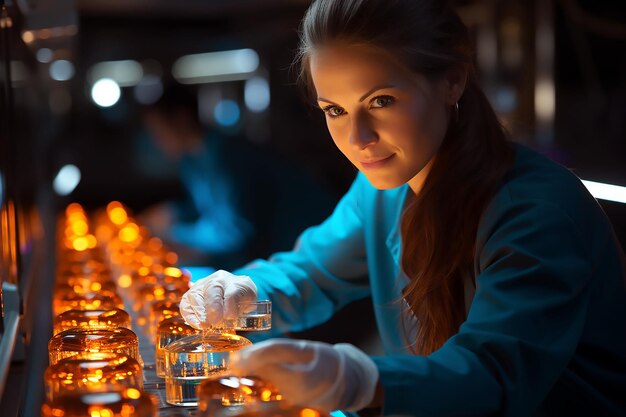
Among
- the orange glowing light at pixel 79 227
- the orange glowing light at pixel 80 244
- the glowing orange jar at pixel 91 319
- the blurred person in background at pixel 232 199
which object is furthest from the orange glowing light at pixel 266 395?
the blurred person in background at pixel 232 199

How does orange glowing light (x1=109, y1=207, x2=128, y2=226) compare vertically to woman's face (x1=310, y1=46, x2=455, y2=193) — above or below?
below

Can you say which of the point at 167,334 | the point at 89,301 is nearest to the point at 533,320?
the point at 167,334

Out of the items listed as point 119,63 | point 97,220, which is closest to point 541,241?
point 97,220

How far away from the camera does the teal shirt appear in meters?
0.90

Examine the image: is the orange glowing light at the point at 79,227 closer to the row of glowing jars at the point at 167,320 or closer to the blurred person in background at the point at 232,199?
the row of glowing jars at the point at 167,320

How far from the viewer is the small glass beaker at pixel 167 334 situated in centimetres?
107

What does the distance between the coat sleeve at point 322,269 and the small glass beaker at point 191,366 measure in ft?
1.78

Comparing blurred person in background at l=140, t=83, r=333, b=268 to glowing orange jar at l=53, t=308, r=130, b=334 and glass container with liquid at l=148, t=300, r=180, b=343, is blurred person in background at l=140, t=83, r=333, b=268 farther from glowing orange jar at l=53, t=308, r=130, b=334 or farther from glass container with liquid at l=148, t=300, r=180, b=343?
glowing orange jar at l=53, t=308, r=130, b=334

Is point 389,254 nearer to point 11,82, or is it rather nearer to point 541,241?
point 541,241

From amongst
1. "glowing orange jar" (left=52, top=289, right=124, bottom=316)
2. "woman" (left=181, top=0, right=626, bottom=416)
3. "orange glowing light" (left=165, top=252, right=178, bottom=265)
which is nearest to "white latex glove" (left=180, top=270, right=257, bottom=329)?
"woman" (left=181, top=0, right=626, bottom=416)

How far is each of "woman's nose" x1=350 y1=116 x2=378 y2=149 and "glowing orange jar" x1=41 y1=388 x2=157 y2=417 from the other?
1.73 ft

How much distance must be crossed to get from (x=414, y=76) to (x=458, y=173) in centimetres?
17

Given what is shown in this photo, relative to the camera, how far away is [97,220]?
2934 millimetres

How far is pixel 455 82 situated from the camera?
4.09ft
